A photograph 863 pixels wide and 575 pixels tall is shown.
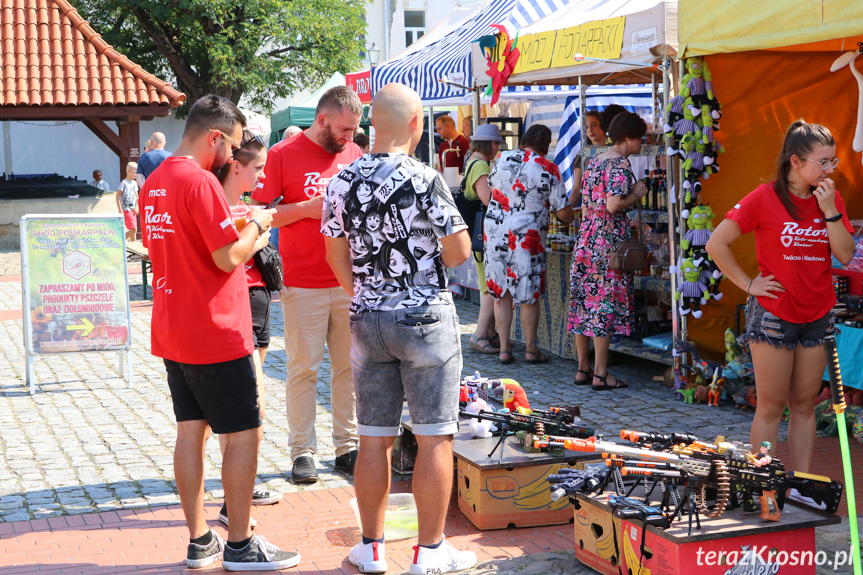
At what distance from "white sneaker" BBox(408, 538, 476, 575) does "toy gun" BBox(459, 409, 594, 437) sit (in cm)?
81

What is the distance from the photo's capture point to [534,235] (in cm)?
790

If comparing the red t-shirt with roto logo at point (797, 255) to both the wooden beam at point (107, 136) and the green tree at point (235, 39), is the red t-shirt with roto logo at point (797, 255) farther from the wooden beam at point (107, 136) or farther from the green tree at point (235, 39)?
the green tree at point (235, 39)

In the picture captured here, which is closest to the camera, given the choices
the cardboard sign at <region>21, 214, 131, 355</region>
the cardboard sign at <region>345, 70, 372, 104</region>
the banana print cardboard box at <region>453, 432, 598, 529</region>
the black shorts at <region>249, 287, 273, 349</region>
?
the banana print cardboard box at <region>453, 432, 598, 529</region>

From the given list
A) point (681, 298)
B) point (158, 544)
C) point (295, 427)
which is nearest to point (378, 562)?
point (158, 544)

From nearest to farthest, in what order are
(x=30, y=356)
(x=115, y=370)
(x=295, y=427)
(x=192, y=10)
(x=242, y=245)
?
(x=242, y=245), (x=295, y=427), (x=30, y=356), (x=115, y=370), (x=192, y=10)

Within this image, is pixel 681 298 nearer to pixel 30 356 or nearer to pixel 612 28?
pixel 612 28

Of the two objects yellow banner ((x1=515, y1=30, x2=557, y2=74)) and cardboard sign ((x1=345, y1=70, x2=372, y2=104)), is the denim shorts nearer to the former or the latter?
yellow banner ((x1=515, y1=30, x2=557, y2=74))

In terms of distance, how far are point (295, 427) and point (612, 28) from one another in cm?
383

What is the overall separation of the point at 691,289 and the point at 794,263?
94.4 inches

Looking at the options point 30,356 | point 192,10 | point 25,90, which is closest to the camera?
point 30,356

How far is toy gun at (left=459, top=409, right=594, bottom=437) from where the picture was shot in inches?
175

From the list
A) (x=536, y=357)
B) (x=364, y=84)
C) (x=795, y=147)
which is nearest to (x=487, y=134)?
(x=536, y=357)

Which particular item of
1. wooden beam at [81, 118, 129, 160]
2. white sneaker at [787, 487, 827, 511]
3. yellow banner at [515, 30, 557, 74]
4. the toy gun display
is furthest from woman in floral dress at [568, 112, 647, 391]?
wooden beam at [81, 118, 129, 160]

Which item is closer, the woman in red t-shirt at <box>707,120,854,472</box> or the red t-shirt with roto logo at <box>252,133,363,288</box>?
the woman in red t-shirt at <box>707,120,854,472</box>
